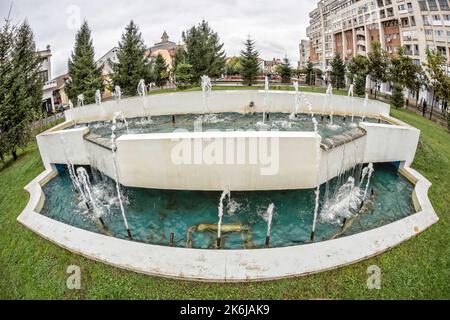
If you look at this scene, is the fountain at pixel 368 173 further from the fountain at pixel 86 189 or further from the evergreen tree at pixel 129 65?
the evergreen tree at pixel 129 65

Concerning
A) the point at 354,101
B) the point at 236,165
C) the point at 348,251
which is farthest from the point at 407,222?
the point at 354,101

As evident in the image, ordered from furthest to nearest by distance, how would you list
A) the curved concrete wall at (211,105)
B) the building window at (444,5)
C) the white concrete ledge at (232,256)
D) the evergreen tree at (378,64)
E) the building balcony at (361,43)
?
the building balcony at (361,43), the building window at (444,5), the evergreen tree at (378,64), the curved concrete wall at (211,105), the white concrete ledge at (232,256)

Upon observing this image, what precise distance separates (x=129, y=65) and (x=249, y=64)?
11.7 m

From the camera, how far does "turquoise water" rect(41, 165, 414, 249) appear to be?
288 inches

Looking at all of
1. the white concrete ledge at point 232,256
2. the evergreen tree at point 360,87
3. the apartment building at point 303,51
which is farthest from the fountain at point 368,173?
the apartment building at point 303,51

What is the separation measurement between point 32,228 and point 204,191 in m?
4.39

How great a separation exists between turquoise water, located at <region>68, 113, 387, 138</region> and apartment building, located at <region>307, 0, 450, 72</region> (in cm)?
2513

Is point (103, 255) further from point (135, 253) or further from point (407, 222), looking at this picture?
point (407, 222)

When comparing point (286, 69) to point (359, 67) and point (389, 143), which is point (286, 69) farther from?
point (389, 143)

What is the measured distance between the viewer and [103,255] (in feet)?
20.1

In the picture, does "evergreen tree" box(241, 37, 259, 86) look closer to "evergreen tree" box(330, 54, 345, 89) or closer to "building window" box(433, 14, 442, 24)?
"evergreen tree" box(330, 54, 345, 89)

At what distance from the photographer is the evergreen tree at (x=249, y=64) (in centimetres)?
3158

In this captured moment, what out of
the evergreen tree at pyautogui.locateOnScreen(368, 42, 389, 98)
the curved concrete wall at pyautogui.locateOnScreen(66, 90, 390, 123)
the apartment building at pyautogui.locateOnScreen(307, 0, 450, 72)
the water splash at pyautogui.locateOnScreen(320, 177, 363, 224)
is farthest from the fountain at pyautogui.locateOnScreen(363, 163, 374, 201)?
the apartment building at pyautogui.locateOnScreen(307, 0, 450, 72)

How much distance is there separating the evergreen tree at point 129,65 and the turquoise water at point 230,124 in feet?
38.9
